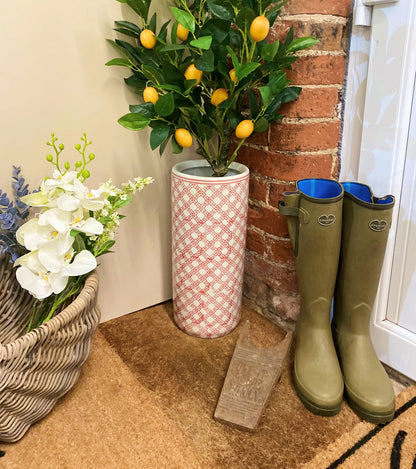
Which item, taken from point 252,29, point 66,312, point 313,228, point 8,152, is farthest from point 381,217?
point 8,152

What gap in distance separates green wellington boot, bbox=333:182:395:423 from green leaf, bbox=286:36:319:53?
34cm

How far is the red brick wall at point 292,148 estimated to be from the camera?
3.69 ft

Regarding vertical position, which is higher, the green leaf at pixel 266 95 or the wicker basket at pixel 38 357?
the green leaf at pixel 266 95

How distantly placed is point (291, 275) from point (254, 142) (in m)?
0.40

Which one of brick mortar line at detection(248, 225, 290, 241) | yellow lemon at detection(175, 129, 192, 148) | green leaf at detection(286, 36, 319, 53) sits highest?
green leaf at detection(286, 36, 319, 53)

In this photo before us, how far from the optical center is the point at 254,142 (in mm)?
1319

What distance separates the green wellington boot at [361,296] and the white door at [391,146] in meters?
0.07

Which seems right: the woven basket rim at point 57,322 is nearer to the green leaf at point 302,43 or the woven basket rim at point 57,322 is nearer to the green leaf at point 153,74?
the green leaf at point 153,74

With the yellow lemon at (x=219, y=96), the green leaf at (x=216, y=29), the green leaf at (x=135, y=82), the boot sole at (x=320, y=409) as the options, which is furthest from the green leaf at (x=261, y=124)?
the boot sole at (x=320, y=409)

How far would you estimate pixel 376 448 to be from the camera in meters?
0.99

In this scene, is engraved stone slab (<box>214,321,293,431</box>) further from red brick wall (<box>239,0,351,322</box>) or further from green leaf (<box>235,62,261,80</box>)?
green leaf (<box>235,62,261,80</box>)

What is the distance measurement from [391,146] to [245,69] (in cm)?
38

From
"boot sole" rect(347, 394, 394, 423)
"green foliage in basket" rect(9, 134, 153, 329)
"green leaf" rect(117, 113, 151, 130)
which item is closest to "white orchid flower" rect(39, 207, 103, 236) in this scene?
"green foliage in basket" rect(9, 134, 153, 329)

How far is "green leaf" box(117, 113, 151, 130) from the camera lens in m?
1.10
